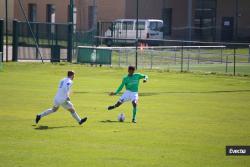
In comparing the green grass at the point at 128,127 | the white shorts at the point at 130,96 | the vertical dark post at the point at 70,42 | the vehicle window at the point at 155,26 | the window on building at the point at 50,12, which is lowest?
the green grass at the point at 128,127

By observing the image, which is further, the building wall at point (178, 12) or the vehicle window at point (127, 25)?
the building wall at point (178, 12)

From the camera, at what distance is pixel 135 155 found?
1523cm

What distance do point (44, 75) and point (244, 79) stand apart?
32.8 feet

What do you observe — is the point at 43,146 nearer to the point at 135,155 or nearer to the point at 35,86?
the point at 135,155

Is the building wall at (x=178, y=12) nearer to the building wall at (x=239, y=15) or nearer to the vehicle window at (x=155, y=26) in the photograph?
the building wall at (x=239, y=15)

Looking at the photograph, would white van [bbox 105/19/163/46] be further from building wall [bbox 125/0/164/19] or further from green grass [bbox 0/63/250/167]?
green grass [bbox 0/63/250/167]

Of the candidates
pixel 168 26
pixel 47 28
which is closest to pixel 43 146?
pixel 47 28

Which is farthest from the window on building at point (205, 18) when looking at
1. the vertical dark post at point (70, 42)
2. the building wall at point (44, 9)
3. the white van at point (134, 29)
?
the vertical dark post at point (70, 42)

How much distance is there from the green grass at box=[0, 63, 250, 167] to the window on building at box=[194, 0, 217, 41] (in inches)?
1402

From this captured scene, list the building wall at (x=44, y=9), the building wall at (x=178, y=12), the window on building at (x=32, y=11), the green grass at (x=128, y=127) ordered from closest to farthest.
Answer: the green grass at (x=128, y=127), the building wall at (x=44, y=9), the window on building at (x=32, y=11), the building wall at (x=178, y=12)

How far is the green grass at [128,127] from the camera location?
14891 millimetres

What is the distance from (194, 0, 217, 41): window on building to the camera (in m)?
70.8

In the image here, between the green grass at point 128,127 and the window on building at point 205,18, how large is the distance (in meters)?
35.6

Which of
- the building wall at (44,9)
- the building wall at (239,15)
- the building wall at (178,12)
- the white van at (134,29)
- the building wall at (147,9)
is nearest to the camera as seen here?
the white van at (134,29)
